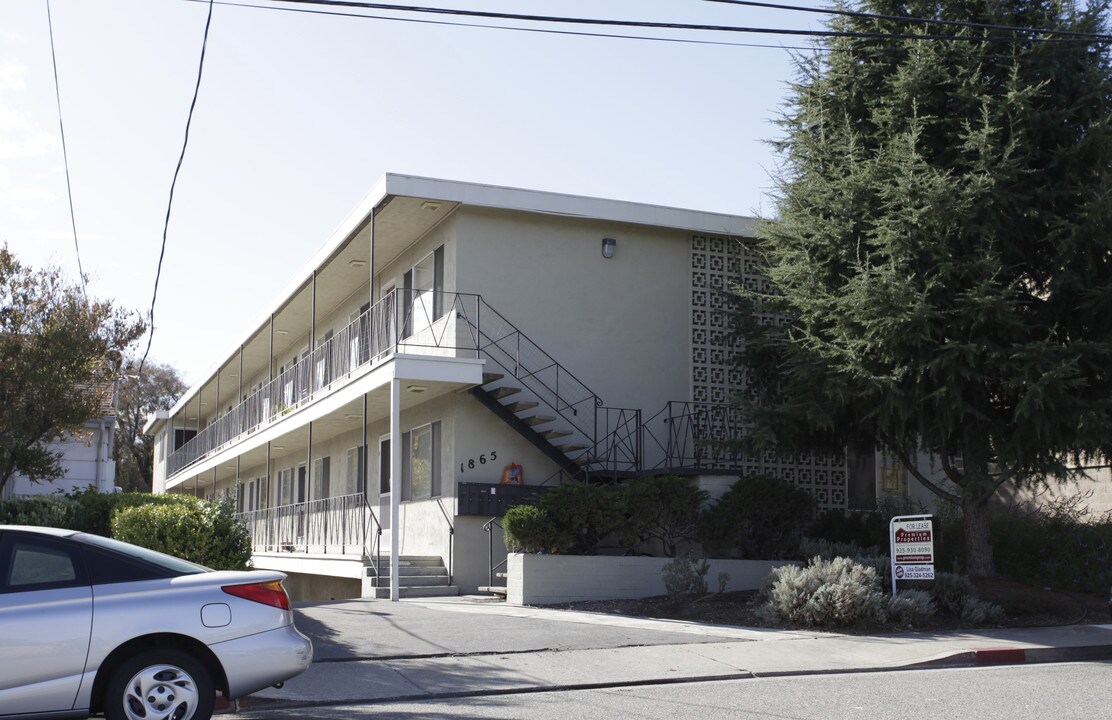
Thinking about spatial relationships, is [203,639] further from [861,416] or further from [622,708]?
[861,416]

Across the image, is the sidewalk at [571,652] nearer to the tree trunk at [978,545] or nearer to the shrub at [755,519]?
the tree trunk at [978,545]

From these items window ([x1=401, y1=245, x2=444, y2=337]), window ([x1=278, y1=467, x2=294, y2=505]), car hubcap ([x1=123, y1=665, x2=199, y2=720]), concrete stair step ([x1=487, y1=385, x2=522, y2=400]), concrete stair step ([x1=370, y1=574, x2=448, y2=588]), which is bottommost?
concrete stair step ([x1=370, y1=574, x2=448, y2=588])

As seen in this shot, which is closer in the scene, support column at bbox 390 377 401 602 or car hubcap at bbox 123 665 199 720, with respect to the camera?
car hubcap at bbox 123 665 199 720

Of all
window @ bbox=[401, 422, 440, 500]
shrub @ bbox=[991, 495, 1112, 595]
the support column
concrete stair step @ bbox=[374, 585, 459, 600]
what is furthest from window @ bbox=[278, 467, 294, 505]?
shrub @ bbox=[991, 495, 1112, 595]

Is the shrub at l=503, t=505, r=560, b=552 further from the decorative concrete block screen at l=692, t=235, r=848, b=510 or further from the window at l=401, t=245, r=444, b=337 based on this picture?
the decorative concrete block screen at l=692, t=235, r=848, b=510

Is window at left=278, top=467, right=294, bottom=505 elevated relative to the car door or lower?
elevated

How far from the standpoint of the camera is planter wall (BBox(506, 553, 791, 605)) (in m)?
16.1

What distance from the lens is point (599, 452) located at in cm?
2025

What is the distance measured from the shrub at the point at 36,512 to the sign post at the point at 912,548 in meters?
11.9

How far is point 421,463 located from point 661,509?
5824 mm

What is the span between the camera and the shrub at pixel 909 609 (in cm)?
1359

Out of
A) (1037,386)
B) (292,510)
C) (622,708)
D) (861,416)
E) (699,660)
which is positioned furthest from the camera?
(292,510)

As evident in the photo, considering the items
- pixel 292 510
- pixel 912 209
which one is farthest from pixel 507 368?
pixel 292 510

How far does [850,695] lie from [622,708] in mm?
2026
